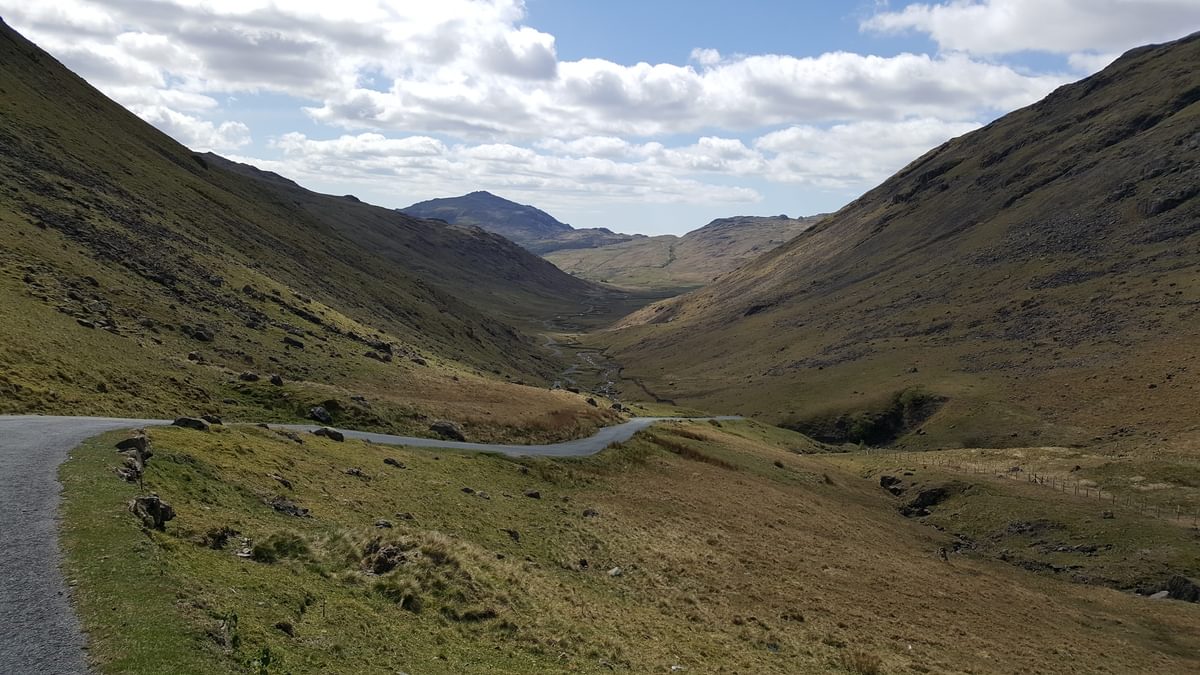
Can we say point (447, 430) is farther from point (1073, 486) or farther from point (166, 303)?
point (1073, 486)

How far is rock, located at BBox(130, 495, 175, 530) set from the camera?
2041cm

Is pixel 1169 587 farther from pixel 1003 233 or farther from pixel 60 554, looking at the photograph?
pixel 1003 233

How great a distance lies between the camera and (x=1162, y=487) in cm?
6384

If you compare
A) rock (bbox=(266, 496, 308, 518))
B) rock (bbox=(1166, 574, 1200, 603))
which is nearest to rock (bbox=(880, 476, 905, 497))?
rock (bbox=(1166, 574, 1200, 603))

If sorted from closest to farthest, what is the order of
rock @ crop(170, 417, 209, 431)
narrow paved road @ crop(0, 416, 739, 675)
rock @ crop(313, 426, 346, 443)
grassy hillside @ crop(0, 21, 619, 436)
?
narrow paved road @ crop(0, 416, 739, 675)
rock @ crop(170, 417, 209, 431)
rock @ crop(313, 426, 346, 443)
grassy hillside @ crop(0, 21, 619, 436)

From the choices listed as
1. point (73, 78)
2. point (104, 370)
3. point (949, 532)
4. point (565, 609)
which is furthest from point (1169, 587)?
point (73, 78)

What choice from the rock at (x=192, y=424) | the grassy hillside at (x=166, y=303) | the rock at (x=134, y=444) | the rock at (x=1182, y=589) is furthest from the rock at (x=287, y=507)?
the rock at (x=1182, y=589)

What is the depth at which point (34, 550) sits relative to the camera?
17.2m

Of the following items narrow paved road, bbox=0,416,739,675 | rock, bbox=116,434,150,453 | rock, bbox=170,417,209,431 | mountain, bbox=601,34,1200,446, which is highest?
mountain, bbox=601,34,1200,446

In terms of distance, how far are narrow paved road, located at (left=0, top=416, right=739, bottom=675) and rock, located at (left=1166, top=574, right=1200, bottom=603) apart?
59411 mm

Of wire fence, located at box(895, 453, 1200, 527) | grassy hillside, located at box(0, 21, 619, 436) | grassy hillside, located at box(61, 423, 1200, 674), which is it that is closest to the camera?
grassy hillside, located at box(61, 423, 1200, 674)

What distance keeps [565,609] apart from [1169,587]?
45.1 meters

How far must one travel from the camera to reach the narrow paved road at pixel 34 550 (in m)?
13.2

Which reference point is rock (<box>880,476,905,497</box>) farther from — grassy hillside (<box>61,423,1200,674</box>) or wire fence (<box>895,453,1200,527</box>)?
grassy hillside (<box>61,423,1200,674</box>)
